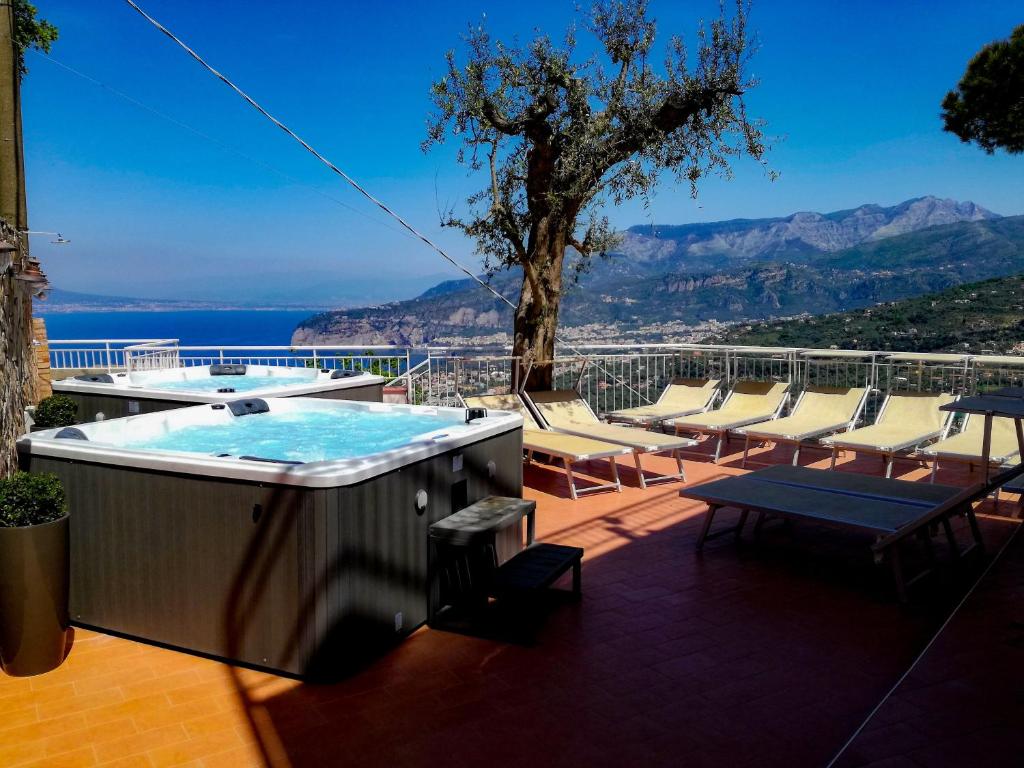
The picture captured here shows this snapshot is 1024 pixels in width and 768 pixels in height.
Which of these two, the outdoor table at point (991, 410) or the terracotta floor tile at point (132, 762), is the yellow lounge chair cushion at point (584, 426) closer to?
the outdoor table at point (991, 410)

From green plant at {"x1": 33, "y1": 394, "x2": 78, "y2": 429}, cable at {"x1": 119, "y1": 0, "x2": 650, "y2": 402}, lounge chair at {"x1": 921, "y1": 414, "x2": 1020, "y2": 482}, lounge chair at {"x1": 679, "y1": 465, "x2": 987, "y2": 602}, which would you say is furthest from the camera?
cable at {"x1": 119, "y1": 0, "x2": 650, "y2": 402}

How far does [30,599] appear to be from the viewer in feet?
9.77

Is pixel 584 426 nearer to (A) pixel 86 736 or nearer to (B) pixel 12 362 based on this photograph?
(B) pixel 12 362

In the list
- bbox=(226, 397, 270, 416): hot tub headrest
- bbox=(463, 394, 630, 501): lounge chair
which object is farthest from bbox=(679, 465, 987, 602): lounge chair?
bbox=(226, 397, 270, 416): hot tub headrest

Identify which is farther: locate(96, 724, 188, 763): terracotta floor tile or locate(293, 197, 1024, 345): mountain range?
locate(293, 197, 1024, 345): mountain range

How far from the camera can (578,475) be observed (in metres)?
6.88

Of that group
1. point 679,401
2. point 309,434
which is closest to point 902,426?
point 679,401

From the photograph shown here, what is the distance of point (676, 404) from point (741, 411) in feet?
2.54

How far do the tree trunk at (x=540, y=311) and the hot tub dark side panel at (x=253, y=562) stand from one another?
4.67 m

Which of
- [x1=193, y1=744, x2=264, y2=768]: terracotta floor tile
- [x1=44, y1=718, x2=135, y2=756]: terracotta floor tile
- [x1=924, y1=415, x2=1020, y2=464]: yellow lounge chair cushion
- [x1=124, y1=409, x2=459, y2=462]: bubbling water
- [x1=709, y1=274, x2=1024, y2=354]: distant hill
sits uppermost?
[x1=709, y1=274, x2=1024, y2=354]: distant hill

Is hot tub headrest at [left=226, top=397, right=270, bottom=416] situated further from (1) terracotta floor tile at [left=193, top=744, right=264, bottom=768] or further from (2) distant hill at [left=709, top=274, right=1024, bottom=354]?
(2) distant hill at [left=709, top=274, right=1024, bottom=354]

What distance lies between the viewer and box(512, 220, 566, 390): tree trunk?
26.5 feet

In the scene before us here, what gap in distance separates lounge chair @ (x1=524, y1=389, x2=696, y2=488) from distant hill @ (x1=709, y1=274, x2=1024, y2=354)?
414 cm

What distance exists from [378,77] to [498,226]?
11212 millimetres
